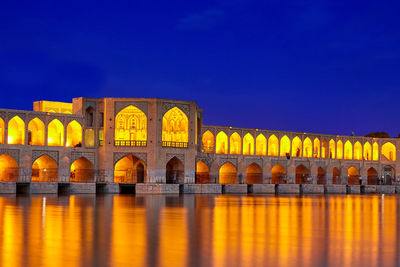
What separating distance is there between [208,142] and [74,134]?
10625mm

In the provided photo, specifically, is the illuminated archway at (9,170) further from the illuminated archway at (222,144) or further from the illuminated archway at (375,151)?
the illuminated archway at (375,151)

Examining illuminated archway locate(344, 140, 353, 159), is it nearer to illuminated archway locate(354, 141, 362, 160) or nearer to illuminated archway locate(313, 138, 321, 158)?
illuminated archway locate(354, 141, 362, 160)

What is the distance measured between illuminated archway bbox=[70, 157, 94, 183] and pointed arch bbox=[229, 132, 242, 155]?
12117 millimetres

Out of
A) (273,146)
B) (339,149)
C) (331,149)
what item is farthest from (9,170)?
(339,149)

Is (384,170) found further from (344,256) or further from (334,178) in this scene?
(344,256)

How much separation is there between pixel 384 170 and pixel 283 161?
1175 cm

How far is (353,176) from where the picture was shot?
2003 inches

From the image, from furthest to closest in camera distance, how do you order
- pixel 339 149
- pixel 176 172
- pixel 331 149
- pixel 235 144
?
pixel 339 149 < pixel 331 149 < pixel 235 144 < pixel 176 172

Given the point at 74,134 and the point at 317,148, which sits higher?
the point at 74,134

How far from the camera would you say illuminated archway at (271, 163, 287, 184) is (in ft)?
148

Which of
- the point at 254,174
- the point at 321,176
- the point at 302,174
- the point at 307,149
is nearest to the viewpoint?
the point at 254,174

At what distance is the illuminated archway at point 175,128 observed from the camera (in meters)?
35.5

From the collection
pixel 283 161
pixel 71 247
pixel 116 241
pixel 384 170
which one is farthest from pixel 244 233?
pixel 384 170

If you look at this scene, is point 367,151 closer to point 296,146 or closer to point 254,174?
point 296,146
